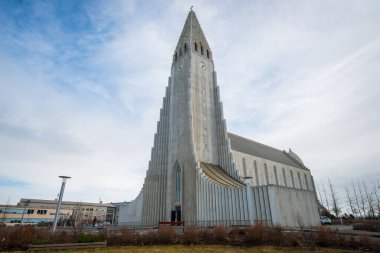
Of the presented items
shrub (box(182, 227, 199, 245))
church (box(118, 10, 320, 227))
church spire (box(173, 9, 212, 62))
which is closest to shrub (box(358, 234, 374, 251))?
shrub (box(182, 227, 199, 245))

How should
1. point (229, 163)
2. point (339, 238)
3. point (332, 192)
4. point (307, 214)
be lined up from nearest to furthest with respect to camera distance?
point (339, 238) → point (307, 214) → point (229, 163) → point (332, 192)

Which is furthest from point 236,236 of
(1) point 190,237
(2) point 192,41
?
(2) point 192,41

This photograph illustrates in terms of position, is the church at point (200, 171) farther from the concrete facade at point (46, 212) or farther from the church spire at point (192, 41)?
the concrete facade at point (46, 212)

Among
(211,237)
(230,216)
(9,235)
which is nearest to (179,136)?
(230,216)

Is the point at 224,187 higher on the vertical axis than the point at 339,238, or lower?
higher

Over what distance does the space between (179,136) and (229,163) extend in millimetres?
9724

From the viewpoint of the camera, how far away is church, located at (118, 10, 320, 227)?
2528 cm

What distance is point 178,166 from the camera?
123ft

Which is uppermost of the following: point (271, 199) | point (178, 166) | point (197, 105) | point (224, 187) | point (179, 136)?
point (197, 105)

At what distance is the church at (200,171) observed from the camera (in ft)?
82.9

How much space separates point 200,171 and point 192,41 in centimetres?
2844

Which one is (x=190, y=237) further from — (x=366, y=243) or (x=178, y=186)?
(x=178, y=186)

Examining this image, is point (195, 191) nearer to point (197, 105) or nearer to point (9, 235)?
point (197, 105)

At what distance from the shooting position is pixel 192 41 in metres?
47.0
